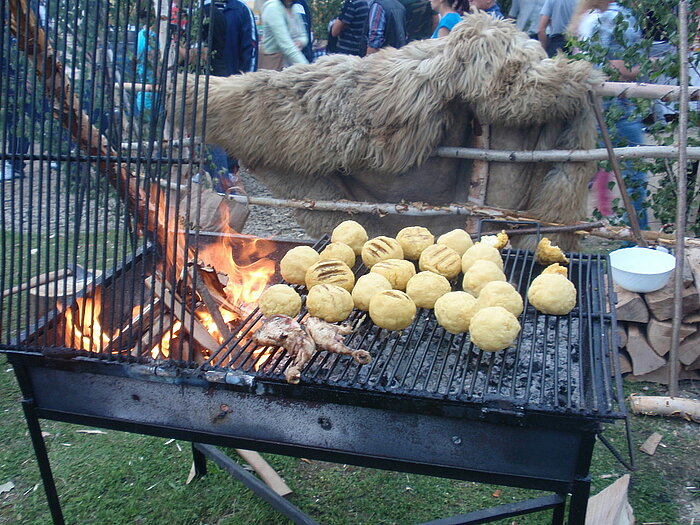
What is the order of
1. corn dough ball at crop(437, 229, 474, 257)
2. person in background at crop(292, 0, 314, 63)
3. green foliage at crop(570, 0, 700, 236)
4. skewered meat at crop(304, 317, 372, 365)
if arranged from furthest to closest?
person in background at crop(292, 0, 314, 63), green foliage at crop(570, 0, 700, 236), corn dough ball at crop(437, 229, 474, 257), skewered meat at crop(304, 317, 372, 365)

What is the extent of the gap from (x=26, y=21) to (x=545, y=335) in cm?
233

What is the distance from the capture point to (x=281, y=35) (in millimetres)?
7418

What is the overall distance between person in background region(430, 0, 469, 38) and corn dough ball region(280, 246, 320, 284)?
4.36 m

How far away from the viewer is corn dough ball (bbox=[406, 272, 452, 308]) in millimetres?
2471

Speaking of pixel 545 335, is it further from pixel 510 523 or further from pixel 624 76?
pixel 624 76

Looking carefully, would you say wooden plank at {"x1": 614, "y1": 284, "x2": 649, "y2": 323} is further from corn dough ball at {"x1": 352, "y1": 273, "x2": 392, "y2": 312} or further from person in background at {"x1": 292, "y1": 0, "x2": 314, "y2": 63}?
person in background at {"x1": 292, "y1": 0, "x2": 314, "y2": 63}

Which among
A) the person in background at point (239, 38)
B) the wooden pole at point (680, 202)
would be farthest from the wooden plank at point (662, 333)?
the person in background at point (239, 38)

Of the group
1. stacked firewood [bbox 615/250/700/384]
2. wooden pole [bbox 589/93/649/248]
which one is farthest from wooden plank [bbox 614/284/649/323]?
wooden pole [bbox 589/93/649/248]

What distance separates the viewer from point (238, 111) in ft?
14.9

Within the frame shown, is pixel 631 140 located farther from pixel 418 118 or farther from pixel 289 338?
pixel 289 338

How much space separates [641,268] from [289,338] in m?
2.91

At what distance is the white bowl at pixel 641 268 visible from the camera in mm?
3930

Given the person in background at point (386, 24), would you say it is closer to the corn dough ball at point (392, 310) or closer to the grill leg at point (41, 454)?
the corn dough ball at point (392, 310)

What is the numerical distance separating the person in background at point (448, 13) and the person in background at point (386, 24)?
37.2 inches
